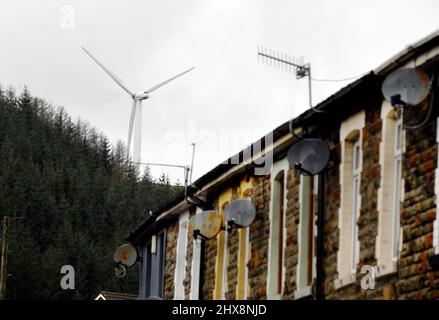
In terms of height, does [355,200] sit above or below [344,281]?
above

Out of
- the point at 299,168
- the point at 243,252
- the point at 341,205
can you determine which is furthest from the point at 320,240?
the point at 243,252

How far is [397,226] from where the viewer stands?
2161 centimetres

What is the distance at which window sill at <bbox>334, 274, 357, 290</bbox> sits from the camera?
22852 millimetres

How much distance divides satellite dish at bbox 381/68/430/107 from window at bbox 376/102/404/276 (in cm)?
140

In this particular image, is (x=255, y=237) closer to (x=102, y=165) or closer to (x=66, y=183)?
(x=66, y=183)

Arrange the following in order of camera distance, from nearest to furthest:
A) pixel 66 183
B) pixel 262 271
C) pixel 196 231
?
pixel 262 271, pixel 196 231, pixel 66 183

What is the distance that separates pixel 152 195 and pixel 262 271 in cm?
6933

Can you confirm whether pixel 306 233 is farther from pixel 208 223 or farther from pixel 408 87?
pixel 408 87

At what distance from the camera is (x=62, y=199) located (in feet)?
334

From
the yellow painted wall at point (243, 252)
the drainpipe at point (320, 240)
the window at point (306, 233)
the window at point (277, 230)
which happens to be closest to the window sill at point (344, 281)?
the drainpipe at point (320, 240)

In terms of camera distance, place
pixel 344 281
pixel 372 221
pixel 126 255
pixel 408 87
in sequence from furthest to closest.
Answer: pixel 126 255 → pixel 344 281 → pixel 372 221 → pixel 408 87

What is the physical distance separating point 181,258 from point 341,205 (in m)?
10.9
